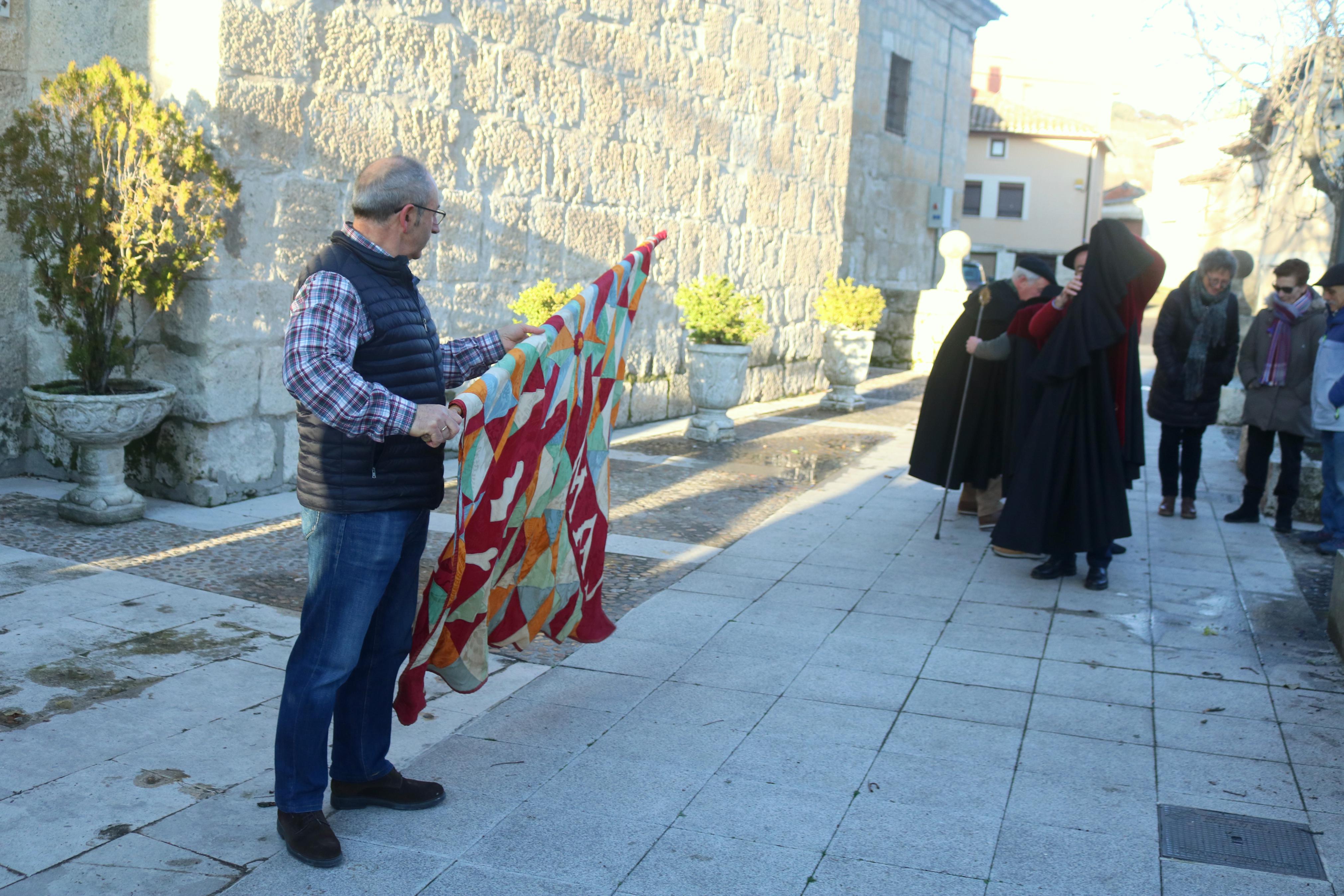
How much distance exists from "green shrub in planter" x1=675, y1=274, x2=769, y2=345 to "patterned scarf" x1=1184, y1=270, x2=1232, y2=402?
3.62 meters

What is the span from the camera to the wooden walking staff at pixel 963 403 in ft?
23.2

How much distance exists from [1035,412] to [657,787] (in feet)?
12.0

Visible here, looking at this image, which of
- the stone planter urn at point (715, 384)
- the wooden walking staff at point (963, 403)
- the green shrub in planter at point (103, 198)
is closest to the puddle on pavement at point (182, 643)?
the green shrub in planter at point (103, 198)

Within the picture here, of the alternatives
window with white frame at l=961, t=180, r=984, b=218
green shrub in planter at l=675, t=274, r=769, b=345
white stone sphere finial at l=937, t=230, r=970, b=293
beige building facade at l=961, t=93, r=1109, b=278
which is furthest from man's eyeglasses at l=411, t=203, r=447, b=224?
window with white frame at l=961, t=180, r=984, b=218

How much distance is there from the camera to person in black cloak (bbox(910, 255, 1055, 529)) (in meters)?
7.15

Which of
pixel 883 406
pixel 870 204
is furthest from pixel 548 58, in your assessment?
pixel 870 204

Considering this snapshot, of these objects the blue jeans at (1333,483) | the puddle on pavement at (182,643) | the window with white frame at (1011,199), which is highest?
the window with white frame at (1011,199)

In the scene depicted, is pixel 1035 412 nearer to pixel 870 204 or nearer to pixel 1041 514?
pixel 1041 514

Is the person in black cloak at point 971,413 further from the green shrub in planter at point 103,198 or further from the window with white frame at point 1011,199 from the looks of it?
the window with white frame at point 1011,199

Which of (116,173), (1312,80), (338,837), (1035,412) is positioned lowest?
(338,837)

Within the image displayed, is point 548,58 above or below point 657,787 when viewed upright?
above

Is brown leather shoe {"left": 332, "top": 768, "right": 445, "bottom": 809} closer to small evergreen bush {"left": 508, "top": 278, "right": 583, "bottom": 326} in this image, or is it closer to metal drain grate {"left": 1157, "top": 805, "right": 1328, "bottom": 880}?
metal drain grate {"left": 1157, "top": 805, "right": 1328, "bottom": 880}

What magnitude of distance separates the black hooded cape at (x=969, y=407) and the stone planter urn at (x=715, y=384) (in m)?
2.61

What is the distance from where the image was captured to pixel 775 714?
403 cm
